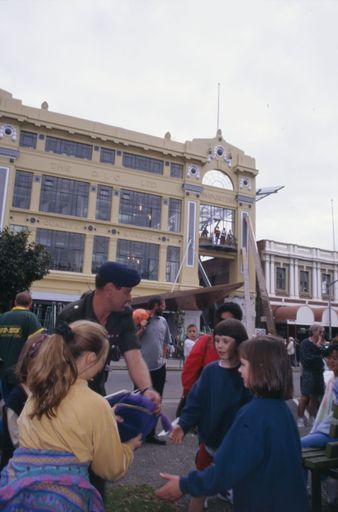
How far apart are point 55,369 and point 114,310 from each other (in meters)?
1.07

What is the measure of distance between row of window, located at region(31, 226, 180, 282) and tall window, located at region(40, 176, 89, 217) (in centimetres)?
155

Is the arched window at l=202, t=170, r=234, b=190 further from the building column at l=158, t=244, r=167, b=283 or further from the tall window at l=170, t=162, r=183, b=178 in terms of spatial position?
the building column at l=158, t=244, r=167, b=283

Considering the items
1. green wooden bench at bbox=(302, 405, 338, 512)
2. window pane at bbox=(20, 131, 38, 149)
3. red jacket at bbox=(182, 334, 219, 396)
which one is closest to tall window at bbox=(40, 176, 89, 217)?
window pane at bbox=(20, 131, 38, 149)

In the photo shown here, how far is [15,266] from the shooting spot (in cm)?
1683

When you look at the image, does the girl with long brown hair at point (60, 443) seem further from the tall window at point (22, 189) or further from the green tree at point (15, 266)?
the tall window at point (22, 189)

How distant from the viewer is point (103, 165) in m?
28.2

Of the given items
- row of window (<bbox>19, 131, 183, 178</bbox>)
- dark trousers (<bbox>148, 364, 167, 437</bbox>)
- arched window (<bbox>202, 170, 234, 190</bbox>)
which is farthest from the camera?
arched window (<bbox>202, 170, 234, 190</bbox>)

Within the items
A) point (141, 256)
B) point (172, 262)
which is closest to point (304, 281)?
point (172, 262)

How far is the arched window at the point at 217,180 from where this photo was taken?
3162 centimetres

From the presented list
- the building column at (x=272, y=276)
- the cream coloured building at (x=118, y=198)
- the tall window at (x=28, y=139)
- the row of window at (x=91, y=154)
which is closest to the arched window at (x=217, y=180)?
the cream coloured building at (x=118, y=198)

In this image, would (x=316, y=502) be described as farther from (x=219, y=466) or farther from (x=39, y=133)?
(x=39, y=133)

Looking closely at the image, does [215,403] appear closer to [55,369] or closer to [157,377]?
[55,369]

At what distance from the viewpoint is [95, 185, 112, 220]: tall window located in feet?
91.9

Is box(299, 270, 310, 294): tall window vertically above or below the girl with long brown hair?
above
